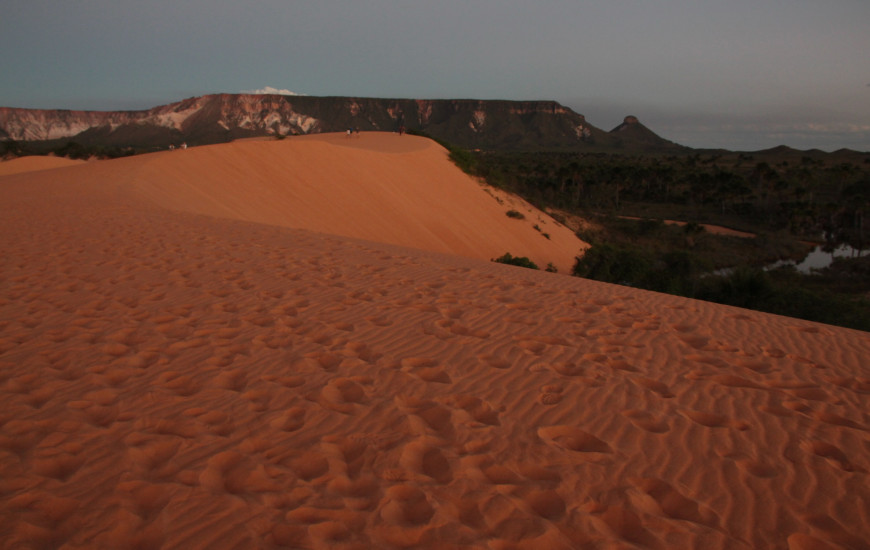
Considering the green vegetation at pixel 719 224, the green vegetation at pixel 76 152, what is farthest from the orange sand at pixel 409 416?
the green vegetation at pixel 76 152

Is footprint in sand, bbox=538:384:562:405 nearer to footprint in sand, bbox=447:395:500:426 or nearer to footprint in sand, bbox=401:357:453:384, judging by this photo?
footprint in sand, bbox=447:395:500:426

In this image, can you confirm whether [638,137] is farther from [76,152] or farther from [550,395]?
[550,395]

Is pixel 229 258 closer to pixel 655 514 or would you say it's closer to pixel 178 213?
pixel 178 213

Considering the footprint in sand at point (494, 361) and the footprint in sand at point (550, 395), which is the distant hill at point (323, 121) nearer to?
the footprint in sand at point (494, 361)

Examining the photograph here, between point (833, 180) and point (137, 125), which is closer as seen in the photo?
point (833, 180)

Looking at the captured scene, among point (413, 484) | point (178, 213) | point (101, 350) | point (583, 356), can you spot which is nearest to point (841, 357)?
point (583, 356)

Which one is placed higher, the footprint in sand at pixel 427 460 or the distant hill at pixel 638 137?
the distant hill at pixel 638 137

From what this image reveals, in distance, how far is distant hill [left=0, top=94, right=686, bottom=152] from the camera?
94188 mm

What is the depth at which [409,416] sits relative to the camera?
331cm

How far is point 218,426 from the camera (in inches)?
124

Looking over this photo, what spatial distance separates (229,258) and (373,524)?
6065mm

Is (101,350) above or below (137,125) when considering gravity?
below

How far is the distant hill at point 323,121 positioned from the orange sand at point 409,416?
9088 centimetres

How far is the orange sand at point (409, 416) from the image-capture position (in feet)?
7.88
